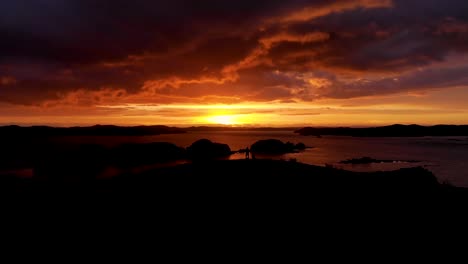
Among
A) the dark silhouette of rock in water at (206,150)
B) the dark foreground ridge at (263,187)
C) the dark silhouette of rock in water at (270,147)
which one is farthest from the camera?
the dark silhouette of rock in water at (270,147)

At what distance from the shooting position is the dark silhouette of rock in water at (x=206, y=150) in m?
85.1

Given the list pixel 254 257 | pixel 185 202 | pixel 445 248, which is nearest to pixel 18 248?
pixel 185 202

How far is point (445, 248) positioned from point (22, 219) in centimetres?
1444

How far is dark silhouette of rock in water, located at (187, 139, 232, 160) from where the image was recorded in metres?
85.1

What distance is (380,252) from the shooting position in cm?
999

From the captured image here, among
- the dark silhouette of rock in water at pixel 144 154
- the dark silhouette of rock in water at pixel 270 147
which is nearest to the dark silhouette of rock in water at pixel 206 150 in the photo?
the dark silhouette of rock in water at pixel 144 154

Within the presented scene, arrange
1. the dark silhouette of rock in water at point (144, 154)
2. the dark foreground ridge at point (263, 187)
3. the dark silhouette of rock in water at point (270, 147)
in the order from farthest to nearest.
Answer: the dark silhouette of rock in water at point (270, 147) → the dark silhouette of rock in water at point (144, 154) → the dark foreground ridge at point (263, 187)

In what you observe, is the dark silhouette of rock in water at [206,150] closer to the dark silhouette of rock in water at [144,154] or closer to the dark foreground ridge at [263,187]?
the dark silhouette of rock in water at [144,154]

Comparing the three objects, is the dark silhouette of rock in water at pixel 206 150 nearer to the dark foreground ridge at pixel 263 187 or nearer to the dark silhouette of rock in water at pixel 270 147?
the dark silhouette of rock in water at pixel 270 147

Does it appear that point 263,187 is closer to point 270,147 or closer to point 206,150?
point 206,150

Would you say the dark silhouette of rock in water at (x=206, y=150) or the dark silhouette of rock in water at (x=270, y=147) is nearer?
the dark silhouette of rock in water at (x=206, y=150)

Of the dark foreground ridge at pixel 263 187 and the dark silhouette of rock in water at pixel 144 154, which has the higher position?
the dark foreground ridge at pixel 263 187

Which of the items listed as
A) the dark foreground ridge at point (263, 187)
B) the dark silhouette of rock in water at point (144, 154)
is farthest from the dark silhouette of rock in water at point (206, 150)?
the dark foreground ridge at point (263, 187)

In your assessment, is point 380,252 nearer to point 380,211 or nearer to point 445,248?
point 445,248
